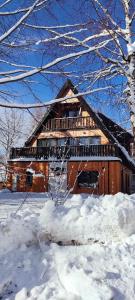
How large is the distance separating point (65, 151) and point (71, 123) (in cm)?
320

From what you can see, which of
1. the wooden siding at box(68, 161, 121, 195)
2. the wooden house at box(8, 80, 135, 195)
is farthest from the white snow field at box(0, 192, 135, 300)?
the wooden siding at box(68, 161, 121, 195)

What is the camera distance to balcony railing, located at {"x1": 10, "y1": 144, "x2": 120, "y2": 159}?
26.2 meters

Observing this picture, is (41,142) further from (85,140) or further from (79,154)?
(79,154)

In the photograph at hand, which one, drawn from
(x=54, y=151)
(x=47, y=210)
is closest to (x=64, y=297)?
(x=47, y=210)

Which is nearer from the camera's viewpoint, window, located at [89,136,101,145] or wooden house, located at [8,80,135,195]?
wooden house, located at [8,80,135,195]

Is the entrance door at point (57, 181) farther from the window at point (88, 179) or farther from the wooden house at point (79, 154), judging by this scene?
the window at point (88, 179)

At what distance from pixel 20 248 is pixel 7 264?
30 centimetres

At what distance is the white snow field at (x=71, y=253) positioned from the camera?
3.28m

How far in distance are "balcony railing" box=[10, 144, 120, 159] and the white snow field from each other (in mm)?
20317

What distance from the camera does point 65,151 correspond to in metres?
26.0

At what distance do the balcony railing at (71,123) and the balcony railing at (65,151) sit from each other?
178 centimetres

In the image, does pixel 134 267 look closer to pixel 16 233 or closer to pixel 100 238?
pixel 100 238

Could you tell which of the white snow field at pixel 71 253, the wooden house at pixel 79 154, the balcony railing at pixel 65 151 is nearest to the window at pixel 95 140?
the wooden house at pixel 79 154

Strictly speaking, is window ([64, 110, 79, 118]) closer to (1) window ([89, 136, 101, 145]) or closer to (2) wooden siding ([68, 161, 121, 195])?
(1) window ([89, 136, 101, 145])
